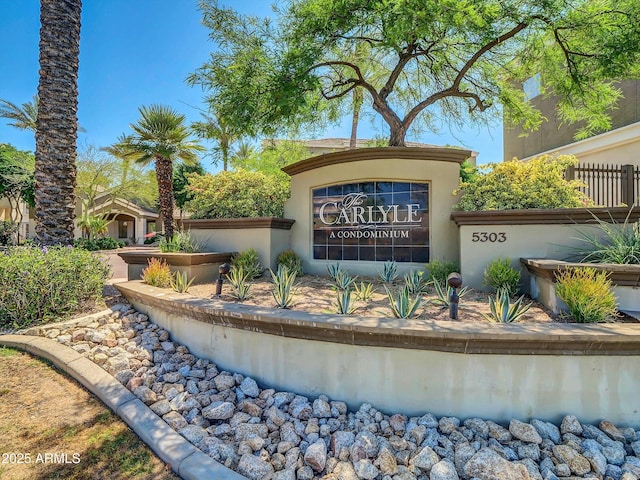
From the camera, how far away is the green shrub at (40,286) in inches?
205

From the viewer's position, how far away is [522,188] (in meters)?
5.91

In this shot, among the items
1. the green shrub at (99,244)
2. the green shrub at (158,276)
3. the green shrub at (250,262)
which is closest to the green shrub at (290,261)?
the green shrub at (250,262)

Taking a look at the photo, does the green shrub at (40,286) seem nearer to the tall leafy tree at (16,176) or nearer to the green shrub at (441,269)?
the green shrub at (441,269)

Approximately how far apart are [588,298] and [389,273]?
3532 millimetres

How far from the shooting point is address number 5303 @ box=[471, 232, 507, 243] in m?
5.79

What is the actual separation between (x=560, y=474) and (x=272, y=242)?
6322 mm

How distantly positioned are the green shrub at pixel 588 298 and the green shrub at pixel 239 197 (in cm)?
635

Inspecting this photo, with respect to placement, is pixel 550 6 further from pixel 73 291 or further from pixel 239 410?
pixel 73 291

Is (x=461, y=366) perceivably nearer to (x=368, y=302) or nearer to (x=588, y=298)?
(x=588, y=298)

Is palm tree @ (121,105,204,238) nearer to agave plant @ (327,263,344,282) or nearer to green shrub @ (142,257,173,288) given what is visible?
green shrub @ (142,257,173,288)

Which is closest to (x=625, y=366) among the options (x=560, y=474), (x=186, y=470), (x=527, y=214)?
(x=560, y=474)

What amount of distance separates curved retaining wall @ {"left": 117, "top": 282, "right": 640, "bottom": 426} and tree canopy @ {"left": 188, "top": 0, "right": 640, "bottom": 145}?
168 inches

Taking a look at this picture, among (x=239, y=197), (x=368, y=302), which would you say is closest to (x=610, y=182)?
(x=368, y=302)

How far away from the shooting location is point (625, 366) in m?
3.04
